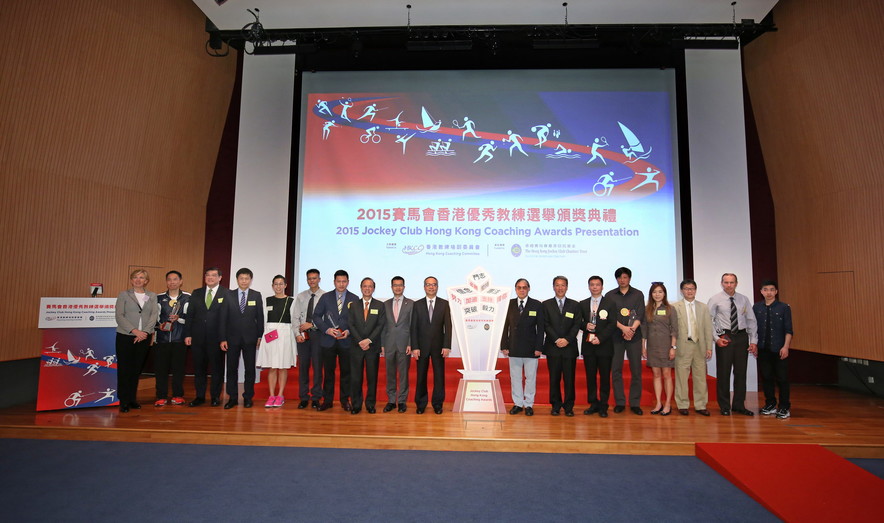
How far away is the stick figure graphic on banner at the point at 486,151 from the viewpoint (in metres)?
6.36

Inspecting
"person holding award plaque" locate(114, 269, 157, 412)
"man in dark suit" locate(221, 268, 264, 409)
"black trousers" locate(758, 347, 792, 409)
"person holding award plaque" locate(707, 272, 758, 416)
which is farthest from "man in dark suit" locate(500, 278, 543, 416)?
"person holding award plaque" locate(114, 269, 157, 412)

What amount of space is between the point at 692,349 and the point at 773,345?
77 cm

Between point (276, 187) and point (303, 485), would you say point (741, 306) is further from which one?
point (276, 187)

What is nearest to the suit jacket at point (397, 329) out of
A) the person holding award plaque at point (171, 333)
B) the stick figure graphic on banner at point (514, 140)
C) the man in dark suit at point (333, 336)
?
the man in dark suit at point (333, 336)

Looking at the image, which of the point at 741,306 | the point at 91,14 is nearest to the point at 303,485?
the point at 741,306

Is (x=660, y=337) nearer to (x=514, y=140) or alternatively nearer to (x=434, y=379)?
(x=434, y=379)

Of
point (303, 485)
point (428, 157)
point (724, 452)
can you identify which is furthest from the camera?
point (428, 157)

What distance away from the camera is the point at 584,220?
6.20 meters

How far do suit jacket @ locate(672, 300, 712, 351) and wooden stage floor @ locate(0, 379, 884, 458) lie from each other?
2.25ft

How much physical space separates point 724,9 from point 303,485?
667 centimetres

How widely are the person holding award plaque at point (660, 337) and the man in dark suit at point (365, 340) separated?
2.59 m

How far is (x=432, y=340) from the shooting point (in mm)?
4762

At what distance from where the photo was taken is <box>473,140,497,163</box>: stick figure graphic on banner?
20.9 feet

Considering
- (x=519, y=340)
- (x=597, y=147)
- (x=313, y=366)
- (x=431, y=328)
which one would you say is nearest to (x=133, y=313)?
(x=313, y=366)
